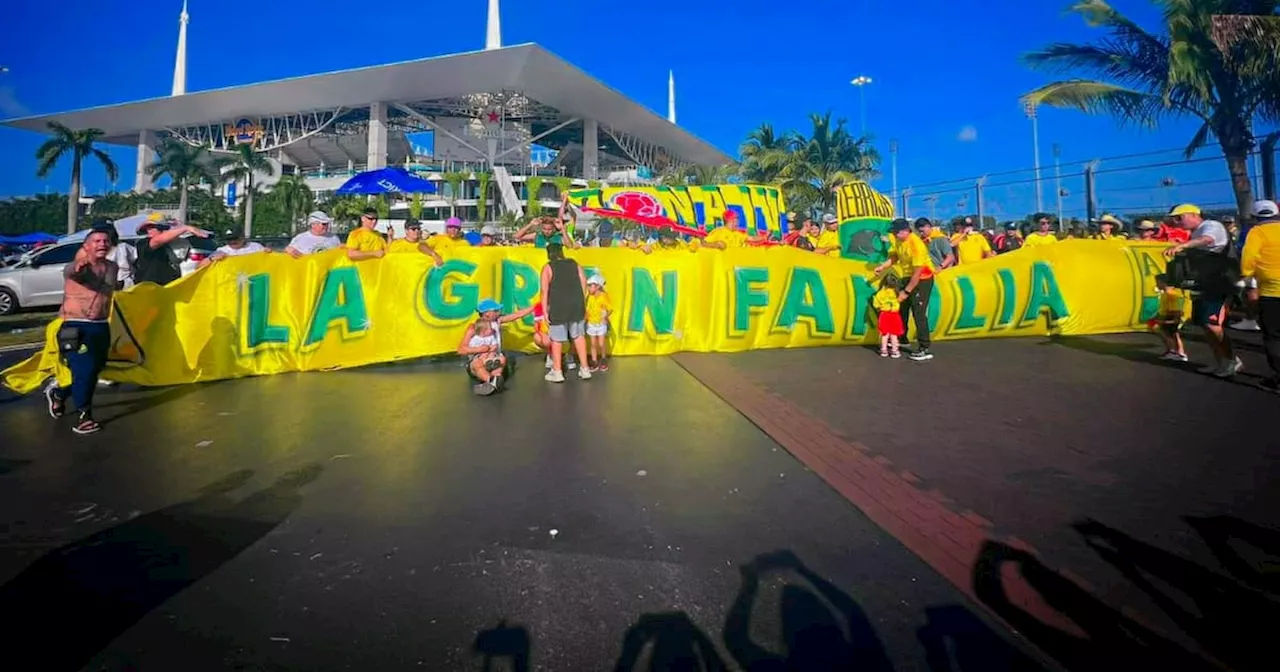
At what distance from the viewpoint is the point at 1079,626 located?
246cm

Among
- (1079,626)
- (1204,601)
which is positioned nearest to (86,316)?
(1079,626)

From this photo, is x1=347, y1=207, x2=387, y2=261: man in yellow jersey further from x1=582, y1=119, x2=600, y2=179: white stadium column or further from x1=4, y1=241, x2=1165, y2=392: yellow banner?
x1=582, y1=119, x2=600, y2=179: white stadium column

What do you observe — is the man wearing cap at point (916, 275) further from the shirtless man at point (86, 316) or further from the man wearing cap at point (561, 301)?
the shirtless man at point (86, 316)

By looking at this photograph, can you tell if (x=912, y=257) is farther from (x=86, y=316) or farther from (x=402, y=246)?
(x=86, y=316)

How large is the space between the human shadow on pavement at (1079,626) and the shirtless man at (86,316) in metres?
6.14

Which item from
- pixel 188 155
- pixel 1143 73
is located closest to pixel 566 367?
pixel 1143 73

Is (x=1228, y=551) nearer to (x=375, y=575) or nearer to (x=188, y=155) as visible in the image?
(x=375, y=575)

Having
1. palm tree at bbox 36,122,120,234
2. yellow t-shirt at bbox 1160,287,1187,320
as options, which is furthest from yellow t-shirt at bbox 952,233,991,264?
palm tree at bbox 36,122,120,234

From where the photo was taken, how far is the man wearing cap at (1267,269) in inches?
227

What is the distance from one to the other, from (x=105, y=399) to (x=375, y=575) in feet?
17.2

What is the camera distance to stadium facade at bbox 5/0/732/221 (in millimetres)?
53406

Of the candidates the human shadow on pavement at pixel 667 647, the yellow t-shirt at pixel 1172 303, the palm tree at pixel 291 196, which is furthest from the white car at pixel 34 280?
the palm tree at pixel 291 196

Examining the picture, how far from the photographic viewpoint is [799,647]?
7.72 feet

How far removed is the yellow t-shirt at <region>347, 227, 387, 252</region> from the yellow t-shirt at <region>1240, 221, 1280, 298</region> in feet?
28.5
